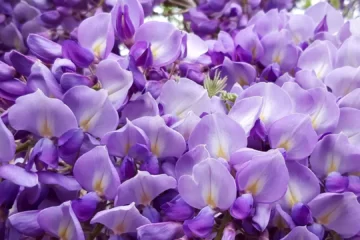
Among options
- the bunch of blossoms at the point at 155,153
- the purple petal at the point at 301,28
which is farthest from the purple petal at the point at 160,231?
the purple petal at the point at 301,28

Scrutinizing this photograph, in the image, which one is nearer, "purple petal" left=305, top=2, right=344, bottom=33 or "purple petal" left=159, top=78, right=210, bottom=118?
"purple petal" left=159, top=78, right=210, bottom=118

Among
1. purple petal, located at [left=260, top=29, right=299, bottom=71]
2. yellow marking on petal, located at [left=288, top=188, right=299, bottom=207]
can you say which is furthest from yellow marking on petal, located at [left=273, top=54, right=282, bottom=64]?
yellow marking on petal, located at [left=288, top=188, right=299, bottom=207]

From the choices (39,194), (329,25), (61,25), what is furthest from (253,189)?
(61,25)

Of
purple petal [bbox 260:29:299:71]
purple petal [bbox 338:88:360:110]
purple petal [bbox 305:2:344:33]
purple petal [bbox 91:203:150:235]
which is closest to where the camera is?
purple petal [bbox 91:203:150:235]

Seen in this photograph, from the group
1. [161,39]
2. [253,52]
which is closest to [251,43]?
[253,52]

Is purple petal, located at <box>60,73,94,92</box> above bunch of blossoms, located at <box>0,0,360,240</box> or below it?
above

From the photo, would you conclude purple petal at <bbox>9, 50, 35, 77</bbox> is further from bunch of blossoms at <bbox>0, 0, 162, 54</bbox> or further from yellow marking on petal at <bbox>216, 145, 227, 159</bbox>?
bunch of blossoms at <bbox>0, 0, 162, 54</bbox>
